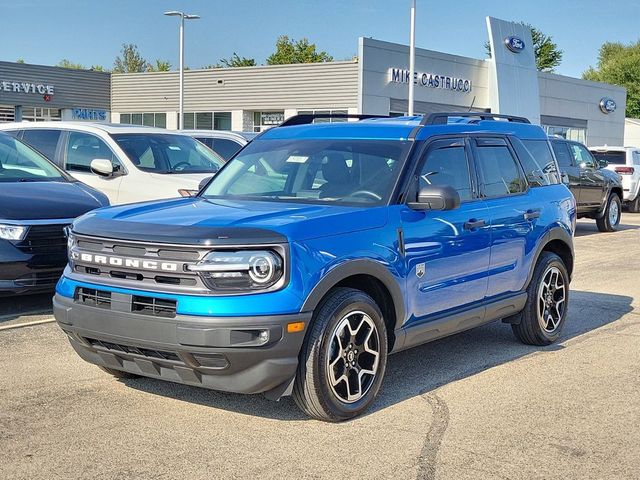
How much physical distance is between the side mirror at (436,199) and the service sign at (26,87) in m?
43.7

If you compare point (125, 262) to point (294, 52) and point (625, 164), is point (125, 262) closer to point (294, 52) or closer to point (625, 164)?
point (625, 164)

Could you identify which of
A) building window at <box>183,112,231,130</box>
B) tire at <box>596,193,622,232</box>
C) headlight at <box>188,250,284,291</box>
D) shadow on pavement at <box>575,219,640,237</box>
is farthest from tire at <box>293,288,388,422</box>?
building window at <box>183,112,231,130</box>

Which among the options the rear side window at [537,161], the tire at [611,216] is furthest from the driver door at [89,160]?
the tire at [611,216]

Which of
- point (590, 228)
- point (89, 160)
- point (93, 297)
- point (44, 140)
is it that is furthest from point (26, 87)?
point (93, 297)

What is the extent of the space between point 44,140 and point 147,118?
39.9m

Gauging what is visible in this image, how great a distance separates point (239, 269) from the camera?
4.66 meters

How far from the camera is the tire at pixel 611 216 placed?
61.8 feet

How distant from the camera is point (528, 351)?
7.11m

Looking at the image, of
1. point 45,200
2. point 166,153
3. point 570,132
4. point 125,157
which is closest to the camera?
point 45,200

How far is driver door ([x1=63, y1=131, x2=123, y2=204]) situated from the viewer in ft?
35.1

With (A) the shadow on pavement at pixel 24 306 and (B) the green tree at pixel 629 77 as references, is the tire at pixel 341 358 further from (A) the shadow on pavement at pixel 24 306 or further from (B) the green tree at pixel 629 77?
(B) the green tree at pixel 629 77

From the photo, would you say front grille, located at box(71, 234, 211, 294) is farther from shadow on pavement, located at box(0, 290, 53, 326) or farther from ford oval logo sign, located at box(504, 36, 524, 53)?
ford oval logo sign, located at box(504, 36, 524, 53)

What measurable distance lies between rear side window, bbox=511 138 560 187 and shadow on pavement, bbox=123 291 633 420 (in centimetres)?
139

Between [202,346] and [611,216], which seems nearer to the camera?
[202,346]
